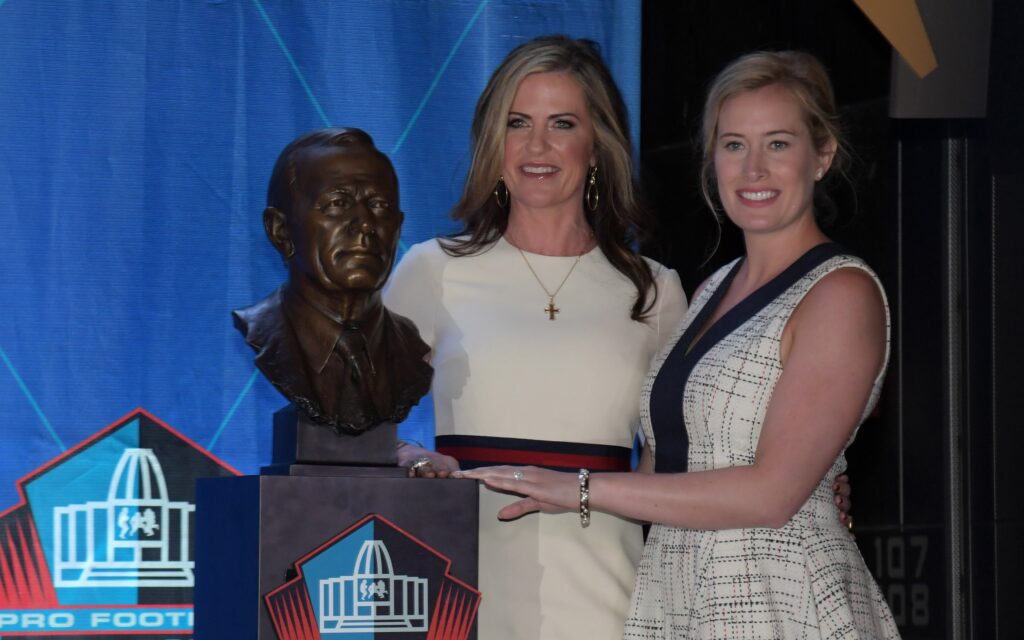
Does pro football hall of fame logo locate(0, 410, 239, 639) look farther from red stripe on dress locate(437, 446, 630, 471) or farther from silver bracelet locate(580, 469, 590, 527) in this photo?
silver bracelet locate(580, 469, 590, 527)

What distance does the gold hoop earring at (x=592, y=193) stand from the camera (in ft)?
10.0

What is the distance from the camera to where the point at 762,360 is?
8.09 ft

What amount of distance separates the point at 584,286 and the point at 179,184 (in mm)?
1408

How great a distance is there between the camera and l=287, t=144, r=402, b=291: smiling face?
237cm

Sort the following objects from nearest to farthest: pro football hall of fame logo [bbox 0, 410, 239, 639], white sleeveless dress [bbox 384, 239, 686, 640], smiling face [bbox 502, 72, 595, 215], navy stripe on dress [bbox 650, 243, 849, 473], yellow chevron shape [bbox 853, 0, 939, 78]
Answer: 1. navy stripe on dress [bbox 650, 243, 849, 473]
2. white sleeveless dress [bbox 384, 239, 686, 640]
3. smiling face [bbox 502, 72, 595, 215]
4. pro football hall of fame logo [bbox 0, 410, 239, 639]
5. yellow chevron shape [bbox 853, 0, 939, 78]

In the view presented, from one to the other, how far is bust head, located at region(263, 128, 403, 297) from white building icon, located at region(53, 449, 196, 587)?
1559 mm

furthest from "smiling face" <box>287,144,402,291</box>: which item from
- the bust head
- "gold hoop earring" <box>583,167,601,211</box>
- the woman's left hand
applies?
"gold hoop earring" <box>583,167,601,211</box>

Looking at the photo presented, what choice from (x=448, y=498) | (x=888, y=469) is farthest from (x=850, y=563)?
(x=888, y=469)

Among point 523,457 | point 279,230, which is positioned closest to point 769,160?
point 523,457

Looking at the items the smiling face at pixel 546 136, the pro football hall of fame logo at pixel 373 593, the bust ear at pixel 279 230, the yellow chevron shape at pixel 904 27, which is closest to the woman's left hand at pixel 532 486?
the pro football hall of fame logo at pixel 373 593

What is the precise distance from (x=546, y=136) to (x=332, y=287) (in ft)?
2.45

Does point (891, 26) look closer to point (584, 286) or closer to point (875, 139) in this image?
point (875, 139)

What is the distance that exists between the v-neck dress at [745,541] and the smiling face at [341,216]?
26.6 inches

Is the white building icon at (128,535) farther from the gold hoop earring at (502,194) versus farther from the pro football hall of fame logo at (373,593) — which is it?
the pro football hall of fame logo at (373,593)
